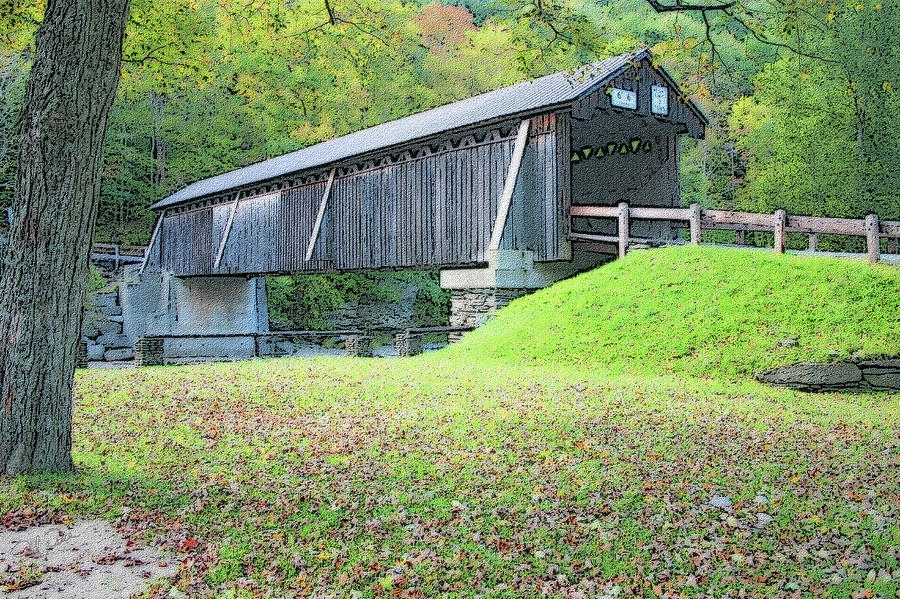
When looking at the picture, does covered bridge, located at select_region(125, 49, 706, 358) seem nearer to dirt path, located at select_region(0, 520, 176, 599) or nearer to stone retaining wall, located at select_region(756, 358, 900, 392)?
stone retaining wall, located at select_region(756, 358, 900, 392)

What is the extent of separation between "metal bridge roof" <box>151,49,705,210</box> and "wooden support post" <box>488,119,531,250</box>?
0.48 m

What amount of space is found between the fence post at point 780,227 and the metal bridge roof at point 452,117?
12.2 feet

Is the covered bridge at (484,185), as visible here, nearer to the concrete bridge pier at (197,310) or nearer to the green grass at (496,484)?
the concrete bridge pier at (197,310)

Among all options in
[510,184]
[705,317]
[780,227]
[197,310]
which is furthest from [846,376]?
[197,310]

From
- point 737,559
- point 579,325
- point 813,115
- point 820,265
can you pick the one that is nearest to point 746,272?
point 820,265

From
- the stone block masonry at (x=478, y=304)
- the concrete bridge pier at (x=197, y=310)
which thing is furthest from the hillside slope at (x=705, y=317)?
the concrete bridge pier at (x=197, y=310)

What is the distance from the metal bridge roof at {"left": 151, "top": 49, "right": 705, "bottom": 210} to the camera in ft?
50.1

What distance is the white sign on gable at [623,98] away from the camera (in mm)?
15867

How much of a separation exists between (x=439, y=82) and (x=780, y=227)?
83.2ft

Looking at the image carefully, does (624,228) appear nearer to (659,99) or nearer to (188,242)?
(659,99)

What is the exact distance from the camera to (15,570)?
173 inches

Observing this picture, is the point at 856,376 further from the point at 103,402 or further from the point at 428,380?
the point at 103,402

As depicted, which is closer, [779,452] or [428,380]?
[779,452]

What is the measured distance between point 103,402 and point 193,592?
5.90 m
